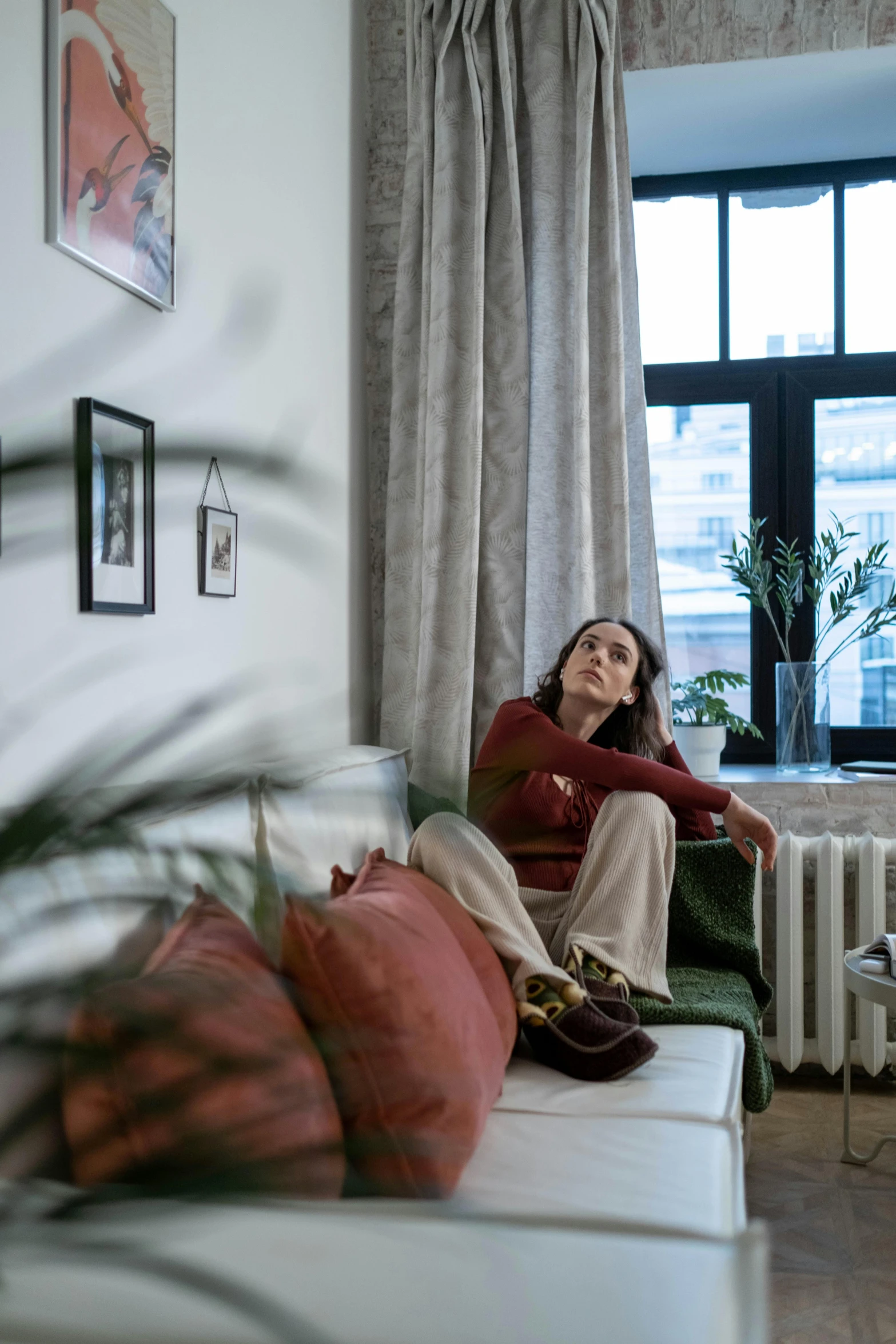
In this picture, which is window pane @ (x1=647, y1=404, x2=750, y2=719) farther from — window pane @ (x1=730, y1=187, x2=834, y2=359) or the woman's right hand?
the woman's right hand

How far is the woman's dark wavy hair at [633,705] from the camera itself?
270cm

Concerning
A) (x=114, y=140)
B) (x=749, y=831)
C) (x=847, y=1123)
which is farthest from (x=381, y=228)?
(x=847, y=1123)

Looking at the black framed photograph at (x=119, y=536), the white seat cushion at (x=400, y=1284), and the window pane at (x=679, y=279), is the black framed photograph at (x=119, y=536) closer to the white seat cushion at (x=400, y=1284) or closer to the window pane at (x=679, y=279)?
the white seat cushion at (x=400, y=1284)

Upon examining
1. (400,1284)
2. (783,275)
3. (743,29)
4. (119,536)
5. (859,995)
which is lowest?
(859,995)

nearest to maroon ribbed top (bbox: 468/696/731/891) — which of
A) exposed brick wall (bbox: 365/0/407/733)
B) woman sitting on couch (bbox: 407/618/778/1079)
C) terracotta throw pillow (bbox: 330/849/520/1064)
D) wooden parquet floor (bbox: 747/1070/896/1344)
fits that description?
woman sitting on couch (bbox: 407/618/778/1079)

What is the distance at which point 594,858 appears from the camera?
2258 mm

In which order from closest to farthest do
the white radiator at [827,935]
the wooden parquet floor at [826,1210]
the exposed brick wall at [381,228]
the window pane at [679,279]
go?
the wooden parquet floor at [826,1210] < the white radiator at [827,935] < the exposed brick wall at [381,228] < the window pane at [679,279]

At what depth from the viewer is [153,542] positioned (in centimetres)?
187

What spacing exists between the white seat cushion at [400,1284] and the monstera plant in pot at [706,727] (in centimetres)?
229

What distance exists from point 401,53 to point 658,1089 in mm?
2815

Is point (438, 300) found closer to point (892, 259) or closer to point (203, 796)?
point (892, 259)

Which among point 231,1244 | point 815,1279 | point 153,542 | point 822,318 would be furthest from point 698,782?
point 231,1244

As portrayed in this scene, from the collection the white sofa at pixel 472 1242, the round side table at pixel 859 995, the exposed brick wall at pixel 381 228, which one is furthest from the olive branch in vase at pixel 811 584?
the white sofa at pixel 472 1242

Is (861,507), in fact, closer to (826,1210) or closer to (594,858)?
(594,858)
